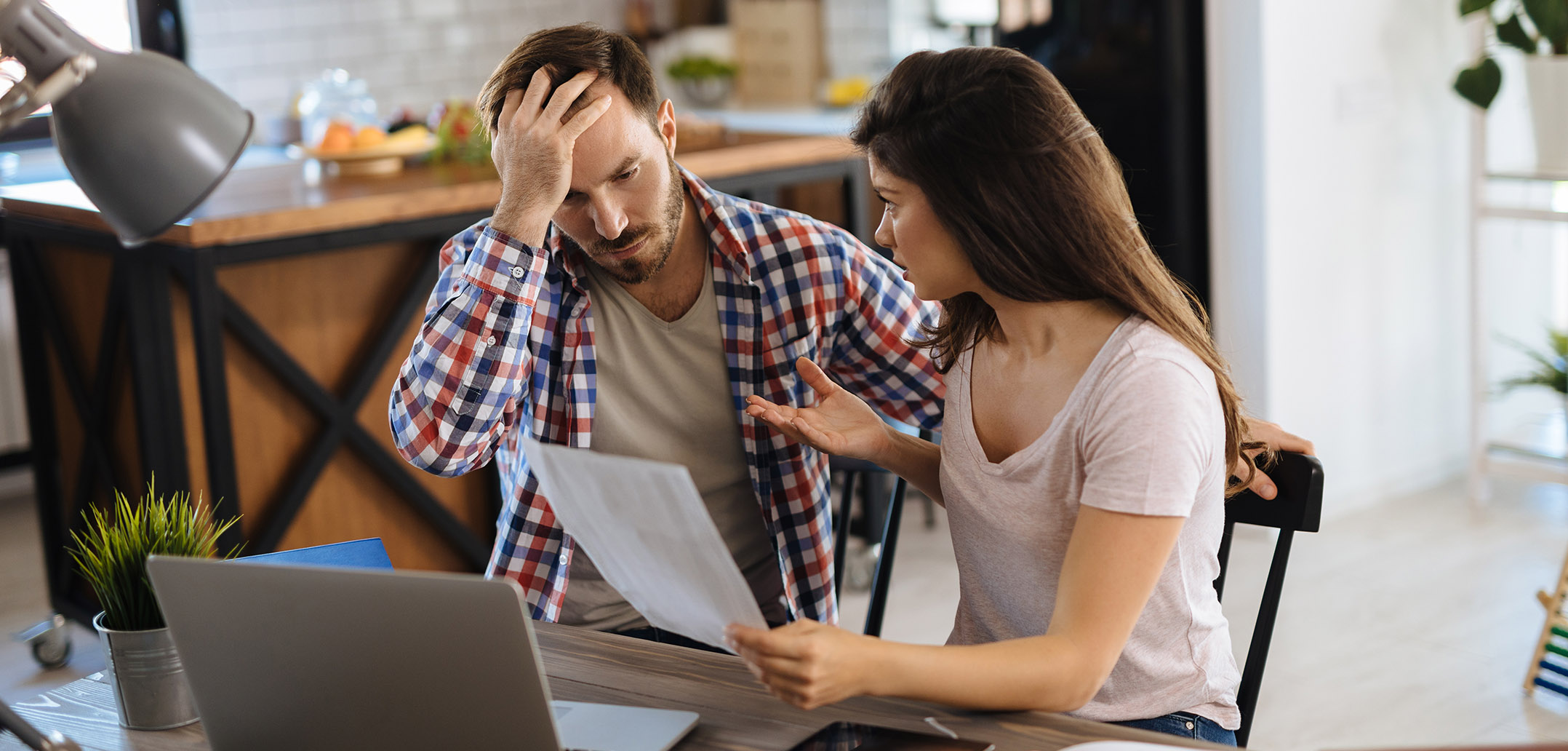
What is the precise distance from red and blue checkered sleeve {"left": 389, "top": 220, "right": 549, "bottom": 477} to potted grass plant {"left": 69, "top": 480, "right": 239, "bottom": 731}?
34cm

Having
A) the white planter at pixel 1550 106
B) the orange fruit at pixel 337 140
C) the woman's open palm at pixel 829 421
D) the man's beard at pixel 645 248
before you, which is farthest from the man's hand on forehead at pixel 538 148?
the white planter at pixel 1550 106

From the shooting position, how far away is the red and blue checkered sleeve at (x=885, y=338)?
66.3 inches

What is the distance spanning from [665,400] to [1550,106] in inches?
104

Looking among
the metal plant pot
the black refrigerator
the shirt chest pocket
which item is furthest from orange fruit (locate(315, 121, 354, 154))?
the metal plant pot

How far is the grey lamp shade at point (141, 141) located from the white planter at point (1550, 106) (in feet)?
10.4

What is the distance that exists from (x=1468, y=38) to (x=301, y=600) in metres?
3.64

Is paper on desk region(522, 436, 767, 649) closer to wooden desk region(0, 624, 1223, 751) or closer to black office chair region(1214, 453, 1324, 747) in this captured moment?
wooden desk region(0, 624, 1223, 751)

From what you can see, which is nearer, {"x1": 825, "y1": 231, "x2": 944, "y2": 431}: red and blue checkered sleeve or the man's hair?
the man's hair

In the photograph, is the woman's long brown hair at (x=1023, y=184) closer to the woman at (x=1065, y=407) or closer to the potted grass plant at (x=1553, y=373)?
the woman at (x=1065, y=407)

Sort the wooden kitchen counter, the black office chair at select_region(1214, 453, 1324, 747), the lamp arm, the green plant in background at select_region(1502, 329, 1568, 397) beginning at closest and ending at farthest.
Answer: the lamp arm, the black office chair at select_region(1214, 453, 1324, 747), the wooden kitchen counter, the green plant in background at select_region(1502, 329, 1568, 397)

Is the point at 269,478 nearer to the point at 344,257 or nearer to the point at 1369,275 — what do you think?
the point at 344,257

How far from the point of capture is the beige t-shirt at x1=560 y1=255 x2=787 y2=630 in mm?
1641

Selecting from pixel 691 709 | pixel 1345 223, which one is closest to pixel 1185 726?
pixel 691 709

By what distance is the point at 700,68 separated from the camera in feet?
18.4
